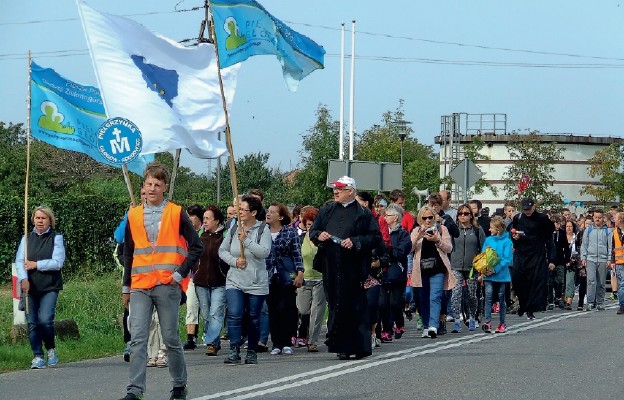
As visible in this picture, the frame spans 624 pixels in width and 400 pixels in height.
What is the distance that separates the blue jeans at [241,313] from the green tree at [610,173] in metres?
51.9

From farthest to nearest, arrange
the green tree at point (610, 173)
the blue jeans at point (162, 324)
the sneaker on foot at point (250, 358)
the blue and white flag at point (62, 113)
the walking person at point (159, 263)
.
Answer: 1. the green tree at point (610, 173)
2. the blue and white flag at point (62, 113)
3. the sneaker on foot at point (250, 358)
4. the walking person at point (159, 263)
5. the blue jeans at point (162, 324)

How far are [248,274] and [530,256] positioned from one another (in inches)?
384

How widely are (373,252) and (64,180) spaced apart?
144 feet

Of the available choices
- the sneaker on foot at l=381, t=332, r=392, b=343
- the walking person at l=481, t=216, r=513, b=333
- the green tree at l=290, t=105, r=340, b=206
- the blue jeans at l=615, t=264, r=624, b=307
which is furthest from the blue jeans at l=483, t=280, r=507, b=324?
the green tree at l=290, t=105, r=340, b=206

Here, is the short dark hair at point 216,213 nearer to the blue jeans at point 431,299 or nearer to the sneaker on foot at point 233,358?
the sneaker on foot at point 233,358

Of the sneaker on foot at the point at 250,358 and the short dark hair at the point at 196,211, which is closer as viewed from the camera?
the sneaker on foot at the point at 250,358

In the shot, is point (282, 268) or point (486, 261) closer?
point (282, 268)

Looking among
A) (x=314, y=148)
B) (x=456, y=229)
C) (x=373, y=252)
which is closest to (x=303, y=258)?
(x=373, y=252)

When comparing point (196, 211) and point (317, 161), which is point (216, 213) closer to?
point (196, 211)

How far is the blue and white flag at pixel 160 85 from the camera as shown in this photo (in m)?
16.2

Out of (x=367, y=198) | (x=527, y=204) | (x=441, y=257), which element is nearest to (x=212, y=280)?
(x=367, y=198)

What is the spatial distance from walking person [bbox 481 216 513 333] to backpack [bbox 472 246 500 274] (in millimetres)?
85

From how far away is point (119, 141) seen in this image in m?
15.4

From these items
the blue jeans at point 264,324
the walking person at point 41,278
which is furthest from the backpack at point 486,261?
the walking person at point 41,278
